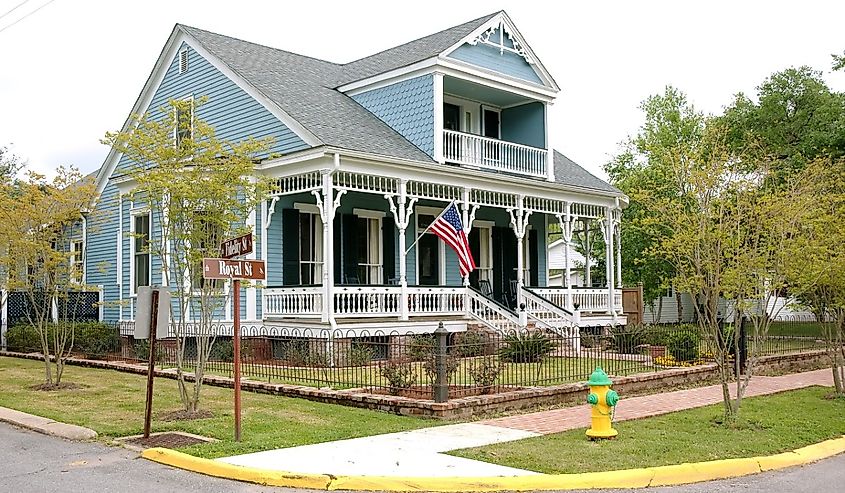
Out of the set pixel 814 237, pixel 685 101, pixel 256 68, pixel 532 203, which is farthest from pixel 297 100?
pixel 685 101

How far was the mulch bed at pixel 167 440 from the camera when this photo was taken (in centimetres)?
1032

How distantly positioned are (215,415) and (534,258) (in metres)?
17.5

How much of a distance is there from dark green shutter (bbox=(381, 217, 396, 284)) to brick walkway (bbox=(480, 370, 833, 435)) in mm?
→ 9310

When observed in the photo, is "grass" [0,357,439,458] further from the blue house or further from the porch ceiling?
the porch ceiling

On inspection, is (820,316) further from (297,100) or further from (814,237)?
(297,100)

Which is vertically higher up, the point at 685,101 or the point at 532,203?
the point at 685,101

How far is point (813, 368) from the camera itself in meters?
21.2

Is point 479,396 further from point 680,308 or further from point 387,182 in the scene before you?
point 680,308

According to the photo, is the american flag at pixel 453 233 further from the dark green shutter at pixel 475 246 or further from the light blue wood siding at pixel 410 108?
the dark green shutter at pixel 475 246

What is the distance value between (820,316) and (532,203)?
10.2 m

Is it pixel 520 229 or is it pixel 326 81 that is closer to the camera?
pixel 520 229

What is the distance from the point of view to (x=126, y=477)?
28.9 ft

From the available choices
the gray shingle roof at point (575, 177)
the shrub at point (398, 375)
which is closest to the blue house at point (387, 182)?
the gray shingle roof at point (575, 177)

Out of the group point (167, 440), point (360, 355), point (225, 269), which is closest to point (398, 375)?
point (360, 355)
